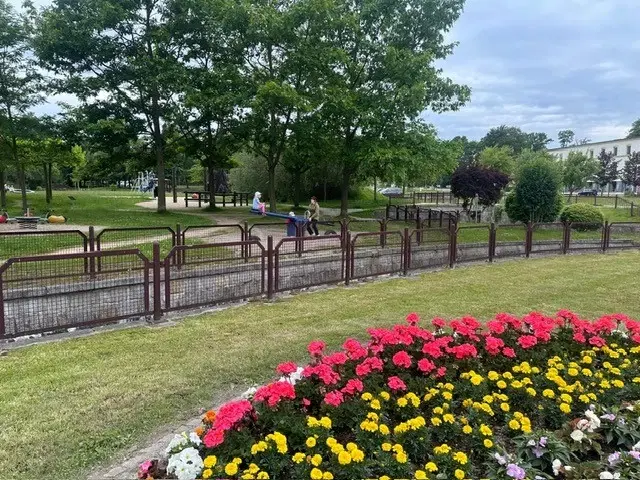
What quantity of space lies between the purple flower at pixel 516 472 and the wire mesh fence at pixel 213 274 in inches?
193

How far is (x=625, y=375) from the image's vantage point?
3.52 m

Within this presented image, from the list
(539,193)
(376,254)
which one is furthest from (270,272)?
(539,193)

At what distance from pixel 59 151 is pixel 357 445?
75.0ft

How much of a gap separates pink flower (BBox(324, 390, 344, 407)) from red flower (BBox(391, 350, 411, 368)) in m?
0.64

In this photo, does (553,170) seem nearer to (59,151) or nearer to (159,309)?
(159,309)

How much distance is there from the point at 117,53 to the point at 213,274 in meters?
17.0

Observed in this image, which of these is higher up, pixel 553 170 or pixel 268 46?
pixel 268 46

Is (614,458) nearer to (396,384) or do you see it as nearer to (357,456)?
(396,384)

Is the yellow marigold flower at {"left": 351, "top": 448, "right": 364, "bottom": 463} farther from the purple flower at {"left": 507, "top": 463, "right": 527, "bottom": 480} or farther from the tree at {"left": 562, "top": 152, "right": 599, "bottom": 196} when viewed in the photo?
the tree at {"left": 562, "top": 152, "right": 599, "bottom": 196}

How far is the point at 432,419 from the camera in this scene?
9.07 feet

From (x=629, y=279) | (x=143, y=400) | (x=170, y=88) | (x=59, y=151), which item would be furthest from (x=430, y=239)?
(x=59, y=151)

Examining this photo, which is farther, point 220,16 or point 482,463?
point 220,16

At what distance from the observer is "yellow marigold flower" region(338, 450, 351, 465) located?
2.29m

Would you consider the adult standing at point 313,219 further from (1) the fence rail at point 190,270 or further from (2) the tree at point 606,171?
(2) the tree at point 606,171
